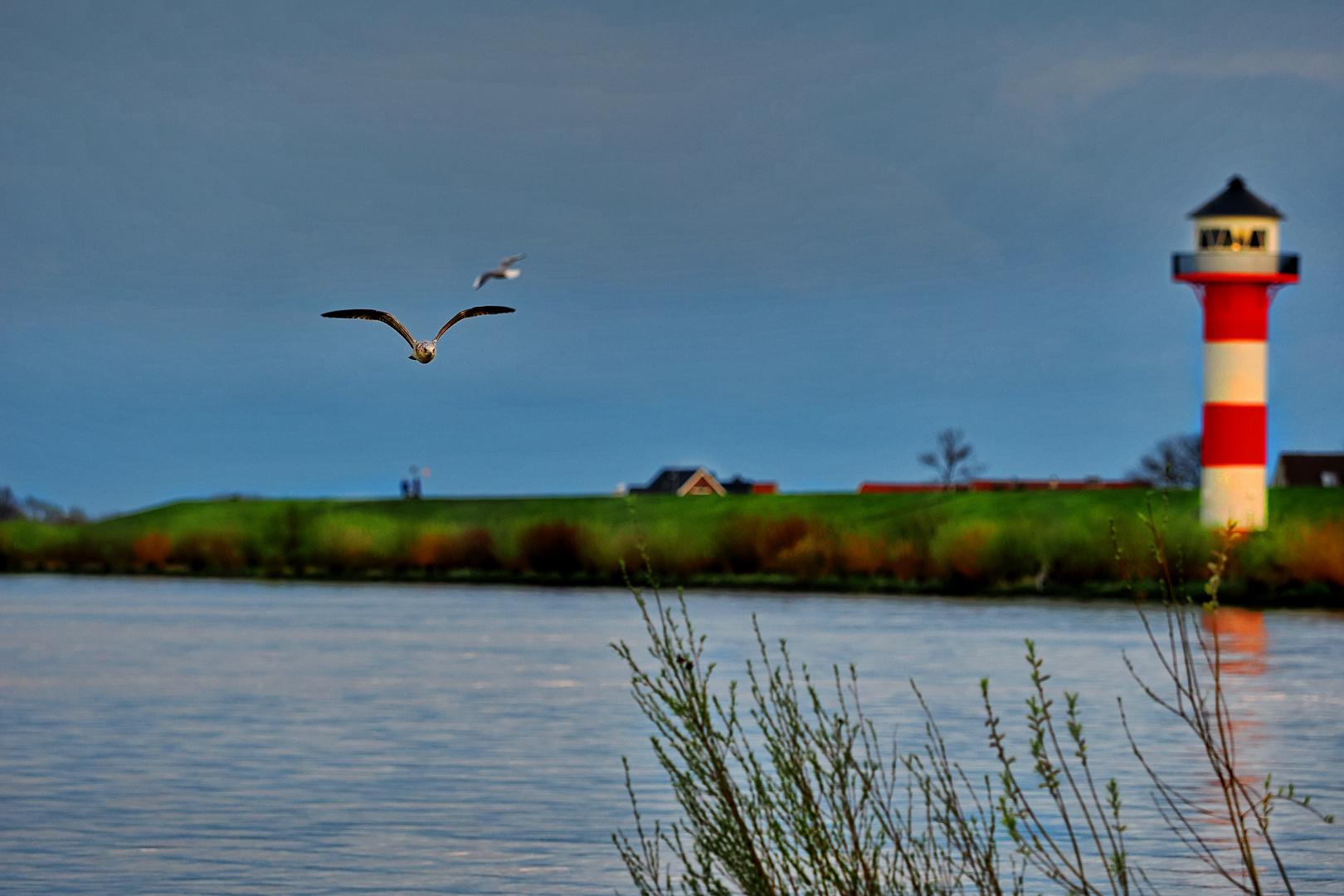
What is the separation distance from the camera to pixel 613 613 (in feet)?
164

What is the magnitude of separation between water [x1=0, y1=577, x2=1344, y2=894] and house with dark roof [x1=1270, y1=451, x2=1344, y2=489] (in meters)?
45.9

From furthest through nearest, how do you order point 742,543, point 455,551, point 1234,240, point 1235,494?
point 455,551
point 742,543
point 1235,494
point 1234,240

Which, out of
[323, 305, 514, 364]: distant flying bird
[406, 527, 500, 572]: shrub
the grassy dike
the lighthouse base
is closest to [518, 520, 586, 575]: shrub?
the grassy dike

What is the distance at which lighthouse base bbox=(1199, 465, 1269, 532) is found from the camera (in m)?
50.4

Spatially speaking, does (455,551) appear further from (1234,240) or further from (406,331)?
(406,331)

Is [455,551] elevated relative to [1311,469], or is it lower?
lower

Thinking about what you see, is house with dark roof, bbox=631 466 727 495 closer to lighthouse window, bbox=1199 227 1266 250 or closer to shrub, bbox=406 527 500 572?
shrub, bbox=406 527 500 572

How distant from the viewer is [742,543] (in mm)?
61438

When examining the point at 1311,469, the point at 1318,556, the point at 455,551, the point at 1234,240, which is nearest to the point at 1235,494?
the point at 1318,556

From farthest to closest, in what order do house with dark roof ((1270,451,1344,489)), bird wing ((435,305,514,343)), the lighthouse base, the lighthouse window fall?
house with dark roof ((1270,451,1344,489))
the lighthouse base
the lighthouse window
bird wing ((435,305,514,343))

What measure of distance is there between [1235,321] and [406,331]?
43.4 metres

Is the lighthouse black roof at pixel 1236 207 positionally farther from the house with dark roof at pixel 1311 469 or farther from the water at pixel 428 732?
the house with dark roof at pixel 1311 469

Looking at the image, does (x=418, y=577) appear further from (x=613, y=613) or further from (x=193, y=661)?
(x=193, y=661)

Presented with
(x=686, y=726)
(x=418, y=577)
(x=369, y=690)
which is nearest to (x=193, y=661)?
(x=369, y=690)
